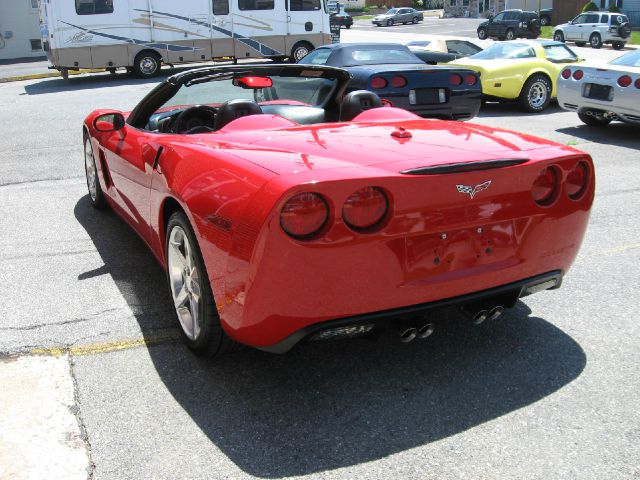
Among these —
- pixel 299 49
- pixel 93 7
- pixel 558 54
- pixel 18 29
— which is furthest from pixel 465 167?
pixel 18 29

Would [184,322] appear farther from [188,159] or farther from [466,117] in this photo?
[466,117]

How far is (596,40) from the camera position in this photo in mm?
36781

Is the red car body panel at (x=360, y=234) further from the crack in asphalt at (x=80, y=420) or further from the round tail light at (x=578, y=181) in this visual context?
the crack in asphalt at (x=80, y=420)

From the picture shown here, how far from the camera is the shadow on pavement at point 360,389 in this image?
2816 mm

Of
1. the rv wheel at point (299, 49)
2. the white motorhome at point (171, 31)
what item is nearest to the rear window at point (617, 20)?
the white motorhome at point (171, 31)

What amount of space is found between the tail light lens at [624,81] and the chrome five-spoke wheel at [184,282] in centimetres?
775

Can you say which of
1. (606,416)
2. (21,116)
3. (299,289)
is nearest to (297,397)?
(299,289)

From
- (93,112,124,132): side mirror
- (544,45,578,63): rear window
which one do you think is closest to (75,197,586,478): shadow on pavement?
(93,112,124,132): side mirror

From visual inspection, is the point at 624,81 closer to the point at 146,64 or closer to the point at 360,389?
the point at 360,389

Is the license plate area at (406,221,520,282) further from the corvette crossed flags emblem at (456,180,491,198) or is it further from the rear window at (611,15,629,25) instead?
the rear window at (611,15,629,25)

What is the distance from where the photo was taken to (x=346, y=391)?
321 cm

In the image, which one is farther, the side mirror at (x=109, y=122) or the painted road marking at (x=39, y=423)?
the side mirror at (x=109, y=122)

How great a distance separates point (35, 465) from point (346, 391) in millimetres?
1303

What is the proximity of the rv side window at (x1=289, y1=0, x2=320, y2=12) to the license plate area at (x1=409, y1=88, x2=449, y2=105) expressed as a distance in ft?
47.0
